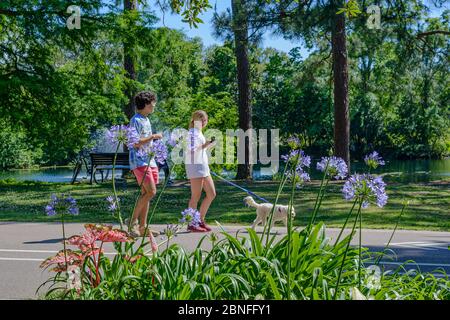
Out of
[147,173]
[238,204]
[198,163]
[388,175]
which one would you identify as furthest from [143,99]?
[388,175]

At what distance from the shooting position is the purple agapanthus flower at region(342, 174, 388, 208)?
347 centimetres

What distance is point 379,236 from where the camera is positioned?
31.5 feet

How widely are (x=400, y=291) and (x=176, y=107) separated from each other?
20.2 meters

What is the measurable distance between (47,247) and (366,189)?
6.00 metres

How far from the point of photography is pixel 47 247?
845 cm

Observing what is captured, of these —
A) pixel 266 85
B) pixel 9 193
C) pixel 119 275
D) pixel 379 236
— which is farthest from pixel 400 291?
pixel 266 85

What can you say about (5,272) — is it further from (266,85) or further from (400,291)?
(266,85)

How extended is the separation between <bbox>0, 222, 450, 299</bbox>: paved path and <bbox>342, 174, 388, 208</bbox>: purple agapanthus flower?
10.7 ft

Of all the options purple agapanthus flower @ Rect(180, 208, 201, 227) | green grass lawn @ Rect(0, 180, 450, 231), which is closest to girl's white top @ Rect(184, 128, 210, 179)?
green grass lawn @ Rect(0, 180, 450, 231)

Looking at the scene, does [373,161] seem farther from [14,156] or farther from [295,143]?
[14,156]

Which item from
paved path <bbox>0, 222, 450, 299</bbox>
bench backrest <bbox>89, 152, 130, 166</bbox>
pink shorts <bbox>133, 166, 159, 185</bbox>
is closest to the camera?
paved path <bbox>0, 222, 450, 299</bbox>

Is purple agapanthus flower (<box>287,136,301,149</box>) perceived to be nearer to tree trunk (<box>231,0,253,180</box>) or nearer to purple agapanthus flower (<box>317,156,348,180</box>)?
purple agapanthus flower (<box>317,156,348,180</box>)

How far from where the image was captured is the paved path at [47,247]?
253 inches

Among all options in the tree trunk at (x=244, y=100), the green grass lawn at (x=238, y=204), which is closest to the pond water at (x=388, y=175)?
the tree trunk at (x=244, y=100)
